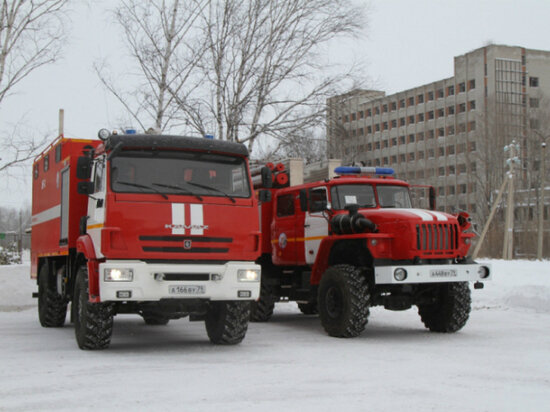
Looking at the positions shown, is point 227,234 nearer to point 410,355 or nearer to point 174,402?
point 410,355

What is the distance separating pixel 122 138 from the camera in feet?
33.6

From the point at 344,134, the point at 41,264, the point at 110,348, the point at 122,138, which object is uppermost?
the point at 344,134

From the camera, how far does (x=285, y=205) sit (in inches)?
587

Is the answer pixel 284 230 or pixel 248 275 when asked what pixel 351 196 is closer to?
pixel 284 230

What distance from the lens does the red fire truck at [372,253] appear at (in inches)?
470

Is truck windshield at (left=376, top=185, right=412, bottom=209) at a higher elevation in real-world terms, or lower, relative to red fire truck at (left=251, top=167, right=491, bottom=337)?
higher

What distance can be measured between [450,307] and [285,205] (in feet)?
12.9

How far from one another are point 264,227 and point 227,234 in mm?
5237

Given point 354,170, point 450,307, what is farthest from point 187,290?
point 354,170

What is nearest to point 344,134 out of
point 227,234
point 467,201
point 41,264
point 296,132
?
point 296,132

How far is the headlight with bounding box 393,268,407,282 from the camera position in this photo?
1155 centimetres

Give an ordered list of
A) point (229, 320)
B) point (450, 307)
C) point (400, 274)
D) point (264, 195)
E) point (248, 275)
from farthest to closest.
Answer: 1. point (450, 307)
2. point (400, 274)
3. point (264, 195)
4. point (229, 320)
5. point (248, 275)

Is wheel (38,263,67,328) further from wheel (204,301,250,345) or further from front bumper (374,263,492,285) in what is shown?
front bumper (374,263,492,285)

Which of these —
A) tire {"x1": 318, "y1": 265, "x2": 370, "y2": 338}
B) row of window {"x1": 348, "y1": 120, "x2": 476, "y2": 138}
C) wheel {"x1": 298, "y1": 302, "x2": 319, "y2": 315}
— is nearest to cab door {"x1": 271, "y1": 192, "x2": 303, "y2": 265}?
tire {"x1": 318, "y1": 265, "x2": 370, "y2": 338}
